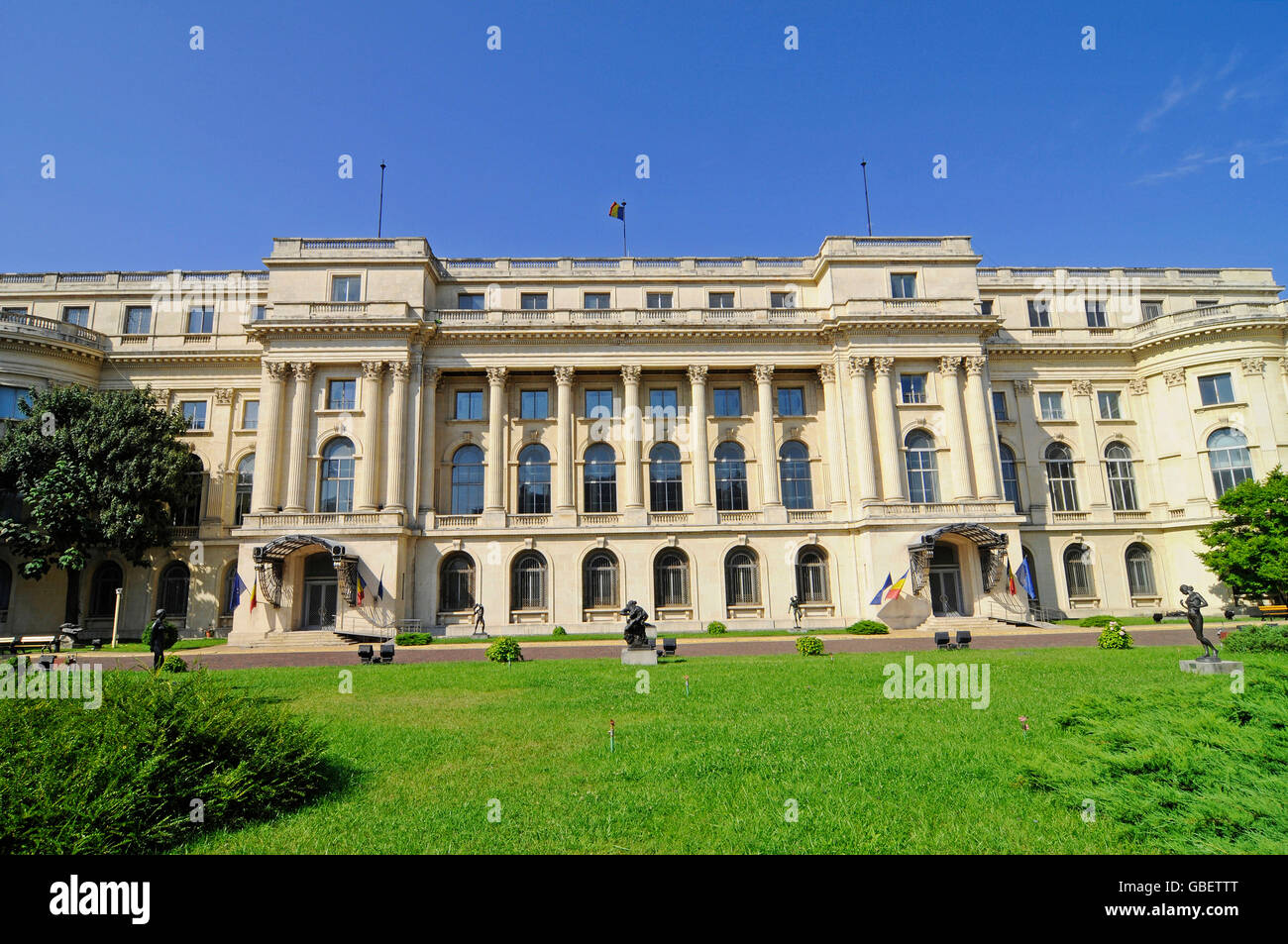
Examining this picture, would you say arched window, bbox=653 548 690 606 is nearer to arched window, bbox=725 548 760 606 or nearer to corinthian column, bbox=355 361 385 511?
arched window, bbox=725 548 760 606

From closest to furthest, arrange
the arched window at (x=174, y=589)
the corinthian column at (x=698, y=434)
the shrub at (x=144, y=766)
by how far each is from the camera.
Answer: the shrub at (x=144, y=766)
the arched window at (x=174, y=589)
the corinthian column at (x=698, y=434)

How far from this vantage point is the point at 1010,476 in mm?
46594

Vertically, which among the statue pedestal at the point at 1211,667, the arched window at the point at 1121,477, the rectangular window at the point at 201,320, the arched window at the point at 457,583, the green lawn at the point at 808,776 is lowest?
the green lawn at the point at 808,776

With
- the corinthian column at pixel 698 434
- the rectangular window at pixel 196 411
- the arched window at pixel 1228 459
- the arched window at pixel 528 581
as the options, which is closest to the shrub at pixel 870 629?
the corinthian column at pixel 698 434

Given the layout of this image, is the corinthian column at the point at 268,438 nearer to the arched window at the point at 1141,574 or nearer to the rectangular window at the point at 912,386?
the rectangular window at the point at 912,386

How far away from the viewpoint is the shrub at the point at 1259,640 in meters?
19.9

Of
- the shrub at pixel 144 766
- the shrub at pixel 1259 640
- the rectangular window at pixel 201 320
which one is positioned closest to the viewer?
the shrub at pixel 144 766

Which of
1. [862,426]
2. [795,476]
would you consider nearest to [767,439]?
[795,476]

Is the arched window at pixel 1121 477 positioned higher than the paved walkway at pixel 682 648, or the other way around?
the arched window at pixel 1121 477

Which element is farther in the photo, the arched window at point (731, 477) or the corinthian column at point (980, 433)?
the arched window at point (731, 477)

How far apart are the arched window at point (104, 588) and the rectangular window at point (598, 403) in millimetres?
31195

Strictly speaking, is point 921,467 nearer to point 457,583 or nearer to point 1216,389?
point 1216,389

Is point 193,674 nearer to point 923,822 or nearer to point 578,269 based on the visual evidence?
point 923,822
